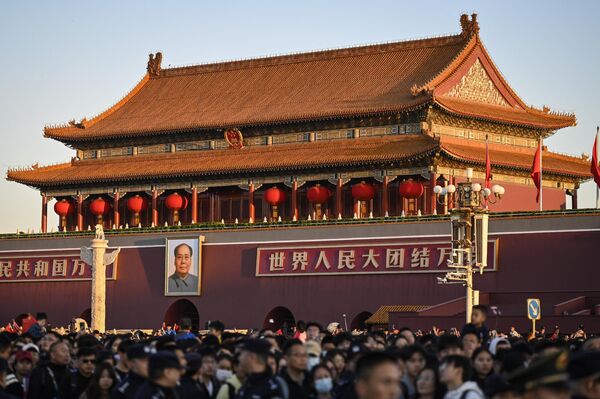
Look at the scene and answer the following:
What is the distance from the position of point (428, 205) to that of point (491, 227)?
5.30 m

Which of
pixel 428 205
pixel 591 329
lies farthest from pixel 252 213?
pixel 591 329

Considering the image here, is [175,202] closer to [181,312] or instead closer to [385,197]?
[181,312]

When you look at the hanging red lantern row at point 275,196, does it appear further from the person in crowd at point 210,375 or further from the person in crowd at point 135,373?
the person in crowd at point 135,373

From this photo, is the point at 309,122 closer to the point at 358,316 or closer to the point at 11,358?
the point at 358,316

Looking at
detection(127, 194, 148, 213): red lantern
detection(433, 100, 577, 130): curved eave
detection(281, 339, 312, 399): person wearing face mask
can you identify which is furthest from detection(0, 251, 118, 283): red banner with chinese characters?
detection(281, 339, 312, 399): person wearing face mask

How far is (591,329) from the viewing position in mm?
33062

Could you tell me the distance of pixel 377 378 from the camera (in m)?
7.74

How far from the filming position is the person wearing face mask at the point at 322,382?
35.9ft

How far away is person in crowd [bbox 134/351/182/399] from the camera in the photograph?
32.3 ft

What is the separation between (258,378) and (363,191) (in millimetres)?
35500

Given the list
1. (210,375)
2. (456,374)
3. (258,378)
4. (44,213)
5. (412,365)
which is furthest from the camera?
(44,213)

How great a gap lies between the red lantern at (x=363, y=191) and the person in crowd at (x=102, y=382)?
112ft

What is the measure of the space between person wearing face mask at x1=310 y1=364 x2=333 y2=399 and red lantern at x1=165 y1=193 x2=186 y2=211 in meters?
39.4

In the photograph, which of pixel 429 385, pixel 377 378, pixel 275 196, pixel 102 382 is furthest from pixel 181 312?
pixel 377 378
